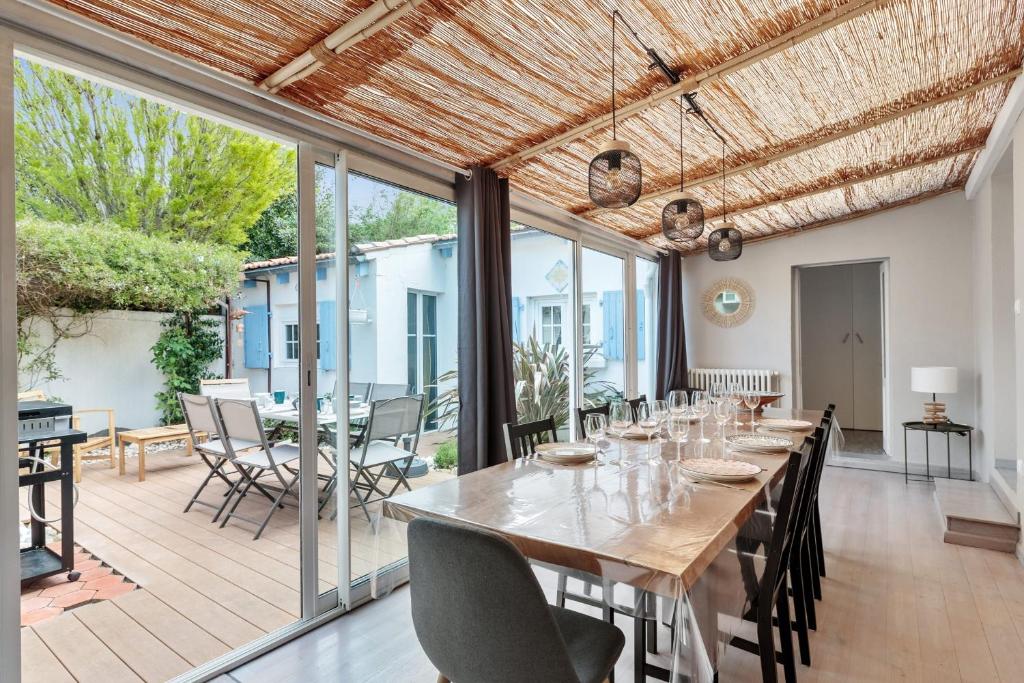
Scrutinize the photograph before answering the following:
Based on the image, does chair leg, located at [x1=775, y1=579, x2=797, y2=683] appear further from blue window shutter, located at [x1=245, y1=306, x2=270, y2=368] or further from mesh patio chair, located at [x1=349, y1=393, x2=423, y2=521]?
blue window shutter, located at [x1=245, y1=306, x2=270, y2=368]

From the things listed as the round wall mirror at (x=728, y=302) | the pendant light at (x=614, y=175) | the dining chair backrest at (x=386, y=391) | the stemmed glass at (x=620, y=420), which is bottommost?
the stemmed glass at (x=620, y=420)

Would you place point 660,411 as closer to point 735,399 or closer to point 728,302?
point 735,399

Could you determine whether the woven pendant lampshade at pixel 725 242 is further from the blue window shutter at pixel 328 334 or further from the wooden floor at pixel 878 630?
the blue window shutter at pixel 328 334

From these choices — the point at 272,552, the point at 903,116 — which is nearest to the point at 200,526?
A: the point at 272,552

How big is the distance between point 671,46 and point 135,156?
5.78 m

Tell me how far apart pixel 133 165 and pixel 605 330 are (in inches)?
209

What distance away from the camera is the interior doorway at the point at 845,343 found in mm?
7418

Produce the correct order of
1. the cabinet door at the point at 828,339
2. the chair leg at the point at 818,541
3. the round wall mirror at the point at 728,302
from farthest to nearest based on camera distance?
the cabinet door at the point at 828,339 < the round wall mirror at the point at 728,302 < the chair leg at the point at 818,541

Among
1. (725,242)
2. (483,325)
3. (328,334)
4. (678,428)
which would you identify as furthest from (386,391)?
(725,242)

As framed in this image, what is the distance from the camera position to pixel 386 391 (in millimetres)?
2979

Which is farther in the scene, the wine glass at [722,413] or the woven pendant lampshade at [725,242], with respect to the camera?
the woven pendant lampshade at [725,242]

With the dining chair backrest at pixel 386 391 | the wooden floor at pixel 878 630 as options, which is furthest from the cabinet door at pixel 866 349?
the dining chair backrest at pixel 386 391

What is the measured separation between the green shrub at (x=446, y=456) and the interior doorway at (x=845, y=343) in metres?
5.99

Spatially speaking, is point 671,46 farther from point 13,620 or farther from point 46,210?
point 46,210
